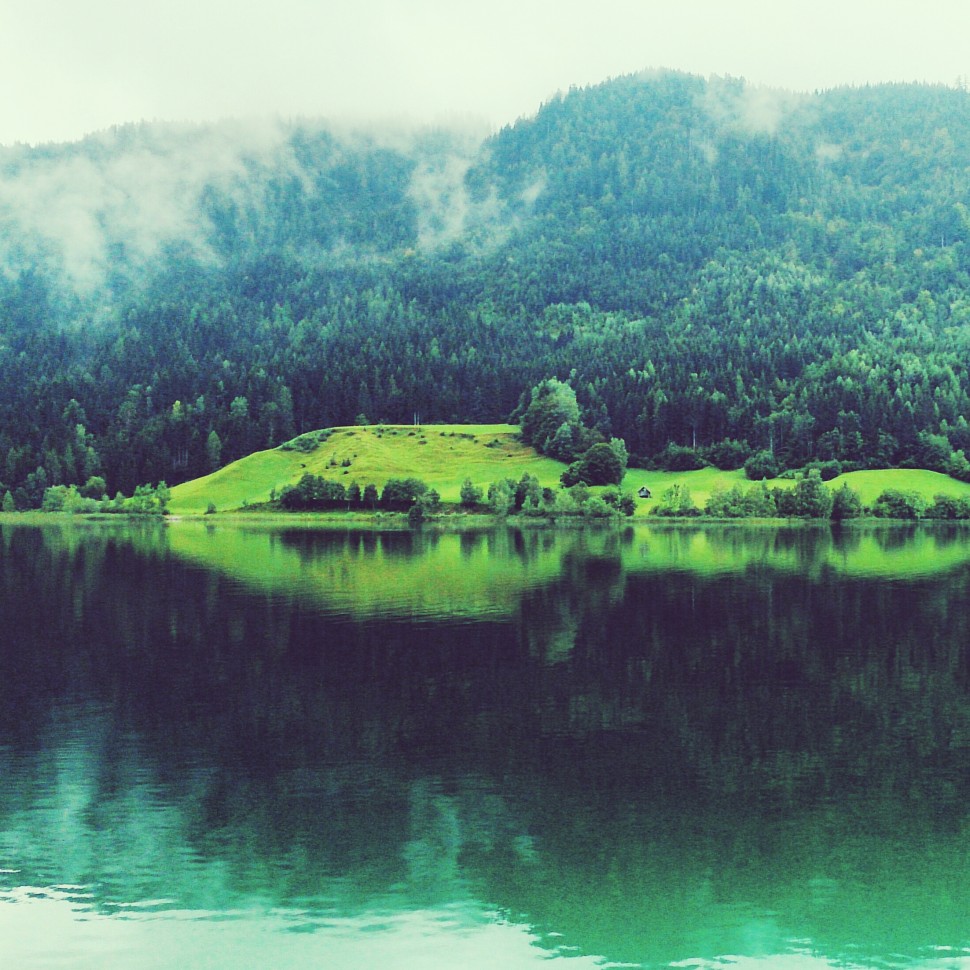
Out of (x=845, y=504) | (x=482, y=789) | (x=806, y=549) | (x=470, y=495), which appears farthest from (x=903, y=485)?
(x=482, y=789)

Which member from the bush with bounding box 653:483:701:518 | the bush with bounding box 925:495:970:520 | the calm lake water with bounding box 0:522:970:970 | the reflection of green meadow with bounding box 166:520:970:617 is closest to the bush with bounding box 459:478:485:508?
the reflection of green meadow with bounding box 166:520:970:617

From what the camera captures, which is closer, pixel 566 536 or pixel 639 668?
pixel 639 668

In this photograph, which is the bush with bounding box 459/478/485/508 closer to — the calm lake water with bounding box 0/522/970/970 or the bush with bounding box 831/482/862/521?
the bush with bounding box 831/482/862/521

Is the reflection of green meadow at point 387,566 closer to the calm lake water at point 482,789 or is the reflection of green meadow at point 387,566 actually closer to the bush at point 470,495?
the calm lake water at point 482,789

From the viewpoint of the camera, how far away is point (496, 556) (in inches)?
4407

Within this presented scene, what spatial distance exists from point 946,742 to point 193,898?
24783 mm

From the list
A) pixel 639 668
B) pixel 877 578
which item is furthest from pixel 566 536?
pixel 639 668

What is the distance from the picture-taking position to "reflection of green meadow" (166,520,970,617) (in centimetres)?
7662

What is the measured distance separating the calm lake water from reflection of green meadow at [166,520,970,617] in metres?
10.9

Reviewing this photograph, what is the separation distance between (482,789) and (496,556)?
3232 inches

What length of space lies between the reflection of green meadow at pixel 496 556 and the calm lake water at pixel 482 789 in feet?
35.8

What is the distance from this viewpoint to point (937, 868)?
81.0 feet

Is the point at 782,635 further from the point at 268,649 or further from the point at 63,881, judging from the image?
the point at 63,881

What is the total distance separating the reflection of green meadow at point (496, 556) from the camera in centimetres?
7662
